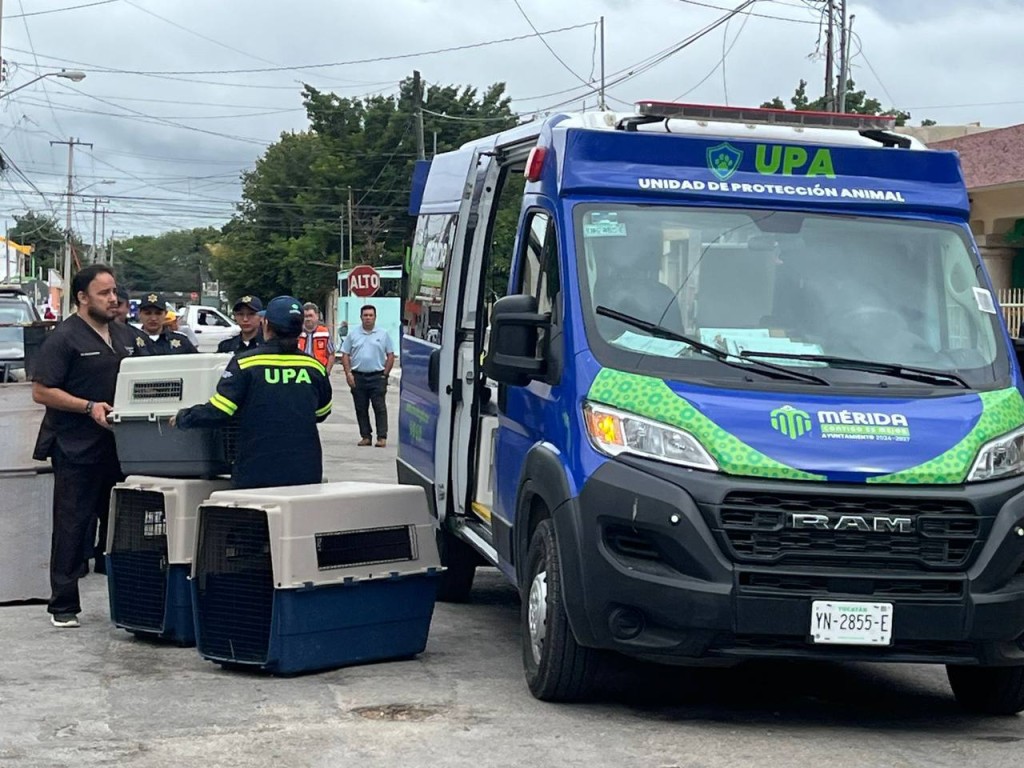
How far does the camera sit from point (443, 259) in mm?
9555

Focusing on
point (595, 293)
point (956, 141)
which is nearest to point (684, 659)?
point (595, 293)

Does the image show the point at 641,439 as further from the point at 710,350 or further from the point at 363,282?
the point at 363,282

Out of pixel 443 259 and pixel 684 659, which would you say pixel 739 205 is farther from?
pixel 443 259

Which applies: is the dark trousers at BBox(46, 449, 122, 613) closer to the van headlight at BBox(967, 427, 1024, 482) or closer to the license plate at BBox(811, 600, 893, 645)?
the license plate at BBox(811, 600, 893, 645)

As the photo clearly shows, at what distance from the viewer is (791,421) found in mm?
6375

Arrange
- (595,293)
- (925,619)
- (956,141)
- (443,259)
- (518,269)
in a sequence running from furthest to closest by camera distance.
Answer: (956,141) → (443,259) → (518,269) → (595,293) → (925,619)

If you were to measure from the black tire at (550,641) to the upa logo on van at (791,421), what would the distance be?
1027 mm

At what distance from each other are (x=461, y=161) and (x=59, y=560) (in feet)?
10.3

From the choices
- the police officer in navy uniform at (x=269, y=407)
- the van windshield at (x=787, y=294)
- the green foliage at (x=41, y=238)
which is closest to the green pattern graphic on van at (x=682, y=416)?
the van windshield at (x=787, y=294)

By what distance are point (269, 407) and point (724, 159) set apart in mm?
2496

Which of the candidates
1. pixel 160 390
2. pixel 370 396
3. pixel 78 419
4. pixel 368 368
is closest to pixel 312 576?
pixel 160 390

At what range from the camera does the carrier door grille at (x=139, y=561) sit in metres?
8.23

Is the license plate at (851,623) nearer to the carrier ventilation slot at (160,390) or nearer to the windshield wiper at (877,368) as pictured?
the windshield wiper at (877,368)

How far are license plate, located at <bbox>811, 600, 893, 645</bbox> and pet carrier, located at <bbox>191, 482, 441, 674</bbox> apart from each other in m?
2.25
